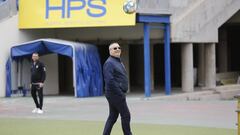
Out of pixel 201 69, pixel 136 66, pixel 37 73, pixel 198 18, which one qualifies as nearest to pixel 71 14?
pixel 198 18

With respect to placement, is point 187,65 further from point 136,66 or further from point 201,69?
point 136,66

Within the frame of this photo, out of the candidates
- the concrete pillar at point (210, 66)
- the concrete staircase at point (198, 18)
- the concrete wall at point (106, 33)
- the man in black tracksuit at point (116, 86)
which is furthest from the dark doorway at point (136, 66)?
the man in black tracksuit at point (116, 86)

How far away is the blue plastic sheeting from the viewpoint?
78.9 feet

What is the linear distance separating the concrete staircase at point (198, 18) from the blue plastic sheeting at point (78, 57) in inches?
148

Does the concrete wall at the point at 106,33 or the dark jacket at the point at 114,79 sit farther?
the concrete wall at the point at 106,33

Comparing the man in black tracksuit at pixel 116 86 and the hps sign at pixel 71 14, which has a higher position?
the hps sign at pixel 71 14

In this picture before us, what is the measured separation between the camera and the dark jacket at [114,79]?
1070cm

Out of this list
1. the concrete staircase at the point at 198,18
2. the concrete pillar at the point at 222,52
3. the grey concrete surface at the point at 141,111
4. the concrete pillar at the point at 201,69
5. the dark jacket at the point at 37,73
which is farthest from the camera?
the concrete pillar at the point at 222,52

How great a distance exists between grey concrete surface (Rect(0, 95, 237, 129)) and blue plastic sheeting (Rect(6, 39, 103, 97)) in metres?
1.13

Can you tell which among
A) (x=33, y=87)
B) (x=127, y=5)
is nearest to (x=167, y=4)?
(x=127, y=5)

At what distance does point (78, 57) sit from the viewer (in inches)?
952

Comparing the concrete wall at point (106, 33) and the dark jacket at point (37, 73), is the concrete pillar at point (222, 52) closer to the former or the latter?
the concrete wall at point (106, 33)

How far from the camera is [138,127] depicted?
13.9 metres

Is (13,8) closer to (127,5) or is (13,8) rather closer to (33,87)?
(127,5)
